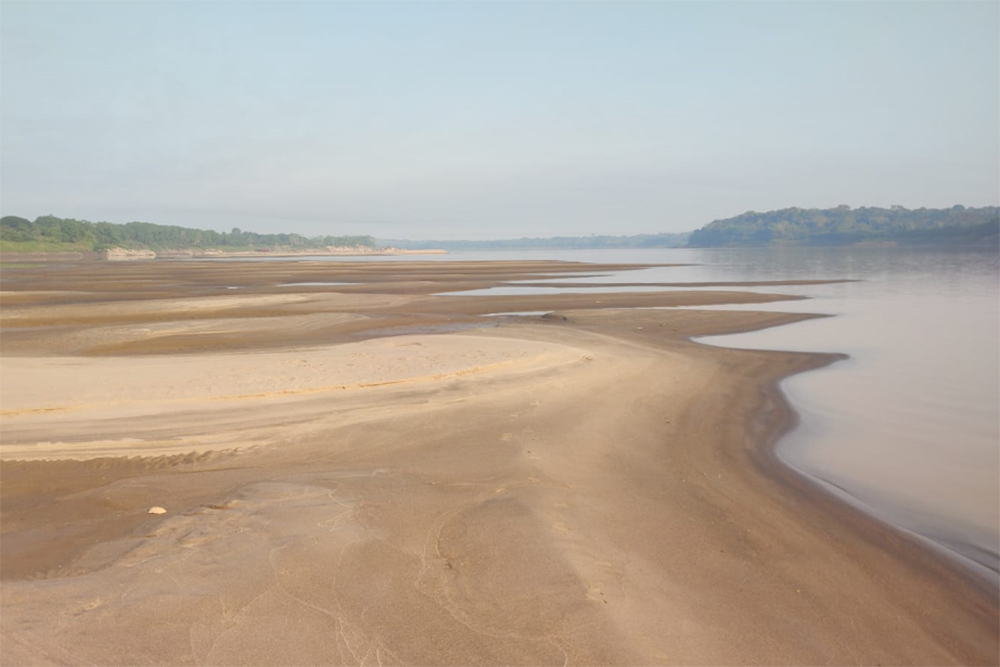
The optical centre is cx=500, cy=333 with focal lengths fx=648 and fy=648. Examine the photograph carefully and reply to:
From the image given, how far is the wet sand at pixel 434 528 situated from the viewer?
Result: 4.73 metres

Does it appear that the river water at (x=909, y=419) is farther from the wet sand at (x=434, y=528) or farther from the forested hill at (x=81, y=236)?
the forested hill at (x=81, y=236)

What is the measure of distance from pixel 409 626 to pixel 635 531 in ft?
9.57

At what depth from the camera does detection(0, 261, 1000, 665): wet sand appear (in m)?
4.73

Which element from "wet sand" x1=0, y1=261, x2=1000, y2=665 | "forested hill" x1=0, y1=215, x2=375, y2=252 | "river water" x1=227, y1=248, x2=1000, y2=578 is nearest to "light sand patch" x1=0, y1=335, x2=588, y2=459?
"wet sand" x1=0, y1=261, x2=1000, y2=665

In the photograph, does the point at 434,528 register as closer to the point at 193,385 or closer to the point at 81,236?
the point at 193,385

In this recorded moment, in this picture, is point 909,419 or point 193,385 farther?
point 193,385

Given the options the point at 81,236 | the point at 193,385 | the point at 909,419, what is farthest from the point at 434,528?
the point at 81,236

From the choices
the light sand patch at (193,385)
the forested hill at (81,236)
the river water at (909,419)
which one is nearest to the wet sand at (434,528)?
the light sand patch at (193,385)

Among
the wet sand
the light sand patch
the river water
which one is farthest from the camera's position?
the light sand patch

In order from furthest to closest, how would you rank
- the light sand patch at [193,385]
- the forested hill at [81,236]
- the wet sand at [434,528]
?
the forested hill at [81,236]
the light sand patch at [193,385]
the wet sand at [434,528]

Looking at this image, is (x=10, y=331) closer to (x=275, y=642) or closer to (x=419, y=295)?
(x=419, y=295)

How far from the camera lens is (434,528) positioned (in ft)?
21.3

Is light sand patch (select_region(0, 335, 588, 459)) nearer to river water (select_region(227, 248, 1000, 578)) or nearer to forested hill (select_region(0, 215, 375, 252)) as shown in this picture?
river water (select_region(227, 248, 1000, 578))

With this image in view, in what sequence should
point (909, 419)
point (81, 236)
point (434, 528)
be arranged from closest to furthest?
point (434, 528)
point (909, 419)
point (81, 236)
